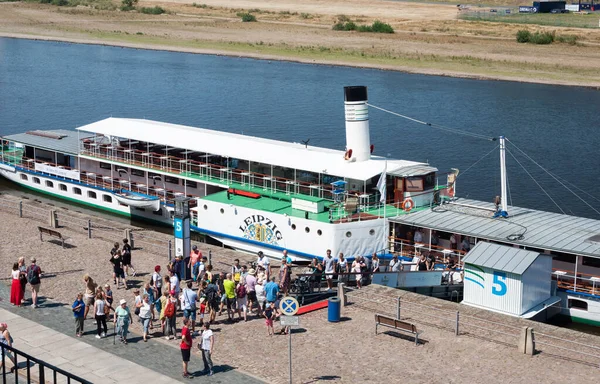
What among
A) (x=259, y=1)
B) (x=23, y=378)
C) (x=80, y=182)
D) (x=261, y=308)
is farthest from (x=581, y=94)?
(x=259, y=1)

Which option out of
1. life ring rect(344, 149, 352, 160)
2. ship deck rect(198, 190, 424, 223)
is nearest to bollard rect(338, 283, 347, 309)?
ship deck rect(198, 190, 424, 223)

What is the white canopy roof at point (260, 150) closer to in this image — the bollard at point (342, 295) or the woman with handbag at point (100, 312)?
the bollard at point (342, 295)

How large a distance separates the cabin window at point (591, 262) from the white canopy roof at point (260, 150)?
27.8 ft

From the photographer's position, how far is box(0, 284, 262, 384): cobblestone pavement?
25.2 metres

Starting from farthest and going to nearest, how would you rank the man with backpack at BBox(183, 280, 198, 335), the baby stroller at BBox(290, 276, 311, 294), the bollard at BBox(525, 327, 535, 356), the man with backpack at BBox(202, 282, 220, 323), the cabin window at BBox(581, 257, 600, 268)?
the cabin window at BBox(581, 257, 600, 268) → the baby stroller at BBox(290, 276, 311, 294) → the man with backpack at BBox(202, 282, 220, 323) → the man with backpack at BBox(183, 280, 198, 335) → the bollard at BBox(525, 327, 535, 356)

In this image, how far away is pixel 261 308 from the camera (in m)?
29.7

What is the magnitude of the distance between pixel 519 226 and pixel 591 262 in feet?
11.0

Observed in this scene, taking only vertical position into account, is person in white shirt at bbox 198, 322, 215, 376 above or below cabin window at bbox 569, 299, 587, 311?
above

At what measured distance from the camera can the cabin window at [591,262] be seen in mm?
34281

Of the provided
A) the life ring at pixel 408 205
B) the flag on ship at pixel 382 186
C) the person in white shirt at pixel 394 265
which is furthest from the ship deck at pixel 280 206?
the person in white shirt at pixel 394 265

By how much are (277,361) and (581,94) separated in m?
70.7

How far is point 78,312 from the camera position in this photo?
90.2 ft

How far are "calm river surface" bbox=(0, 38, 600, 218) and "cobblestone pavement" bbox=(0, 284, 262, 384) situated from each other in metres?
29.1

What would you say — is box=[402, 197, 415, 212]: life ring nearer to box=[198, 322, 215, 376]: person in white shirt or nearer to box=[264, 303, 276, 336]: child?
box=[264, 303, 276, 336]: child
